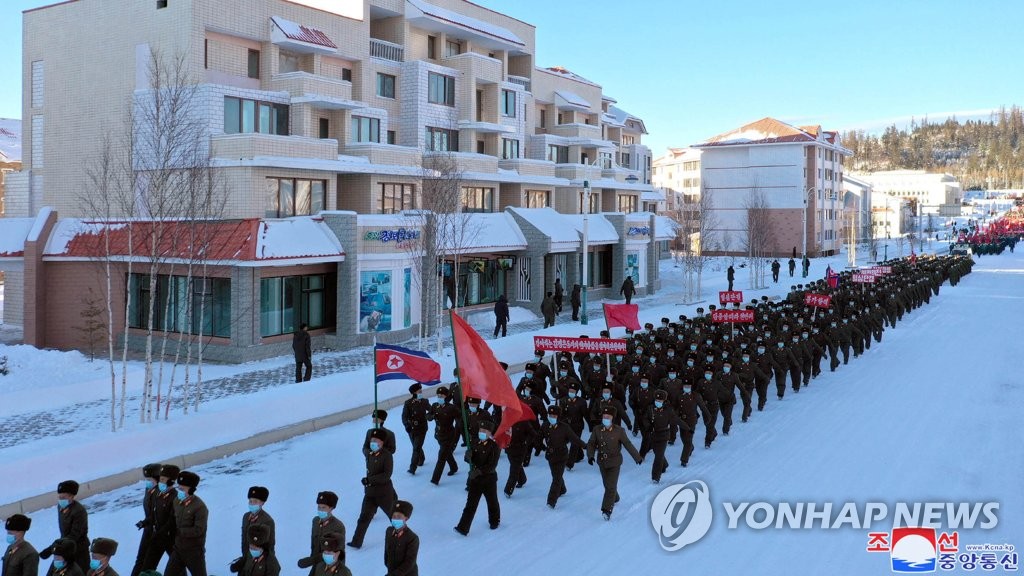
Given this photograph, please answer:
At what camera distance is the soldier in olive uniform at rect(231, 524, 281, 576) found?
291 inches

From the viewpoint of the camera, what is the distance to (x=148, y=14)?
27938mm

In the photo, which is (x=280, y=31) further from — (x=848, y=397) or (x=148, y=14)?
(x=848, y=397)

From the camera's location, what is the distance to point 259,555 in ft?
24.5

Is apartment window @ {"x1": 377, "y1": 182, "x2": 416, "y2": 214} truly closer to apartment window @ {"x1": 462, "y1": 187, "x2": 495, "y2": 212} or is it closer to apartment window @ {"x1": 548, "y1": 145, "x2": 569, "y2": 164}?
apartment window @ {"x1": 462, "y1": 187, "x2": 495, "y2": 212}

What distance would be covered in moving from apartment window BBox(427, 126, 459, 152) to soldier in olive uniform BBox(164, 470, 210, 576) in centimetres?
2757

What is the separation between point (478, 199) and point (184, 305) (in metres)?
14.7

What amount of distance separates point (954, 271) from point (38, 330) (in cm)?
4840

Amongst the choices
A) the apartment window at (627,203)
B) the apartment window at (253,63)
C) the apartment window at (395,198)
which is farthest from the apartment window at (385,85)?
the apartment window at (627,203)

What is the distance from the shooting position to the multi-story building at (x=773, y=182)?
77562 mm

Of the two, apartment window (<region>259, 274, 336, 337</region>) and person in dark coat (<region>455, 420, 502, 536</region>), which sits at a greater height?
apartment window (<region>259, 274, 336, 337</region>)

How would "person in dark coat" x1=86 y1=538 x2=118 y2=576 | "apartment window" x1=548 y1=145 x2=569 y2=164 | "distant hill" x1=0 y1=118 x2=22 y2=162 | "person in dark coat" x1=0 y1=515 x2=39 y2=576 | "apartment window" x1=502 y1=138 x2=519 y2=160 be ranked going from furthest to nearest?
"distant hill" x1=0 y1=118 x2=22 y2=162
"apartment window" x1=548 y1=145 x2=569 y2=164
"apartment window" x1=502 y1=138 x2=519 y2=160
"person in dark coat" x1=0 y1=515 x2=39 y2=576
"person in dark coat" x1=86 y1=538 x2=118 y2=576

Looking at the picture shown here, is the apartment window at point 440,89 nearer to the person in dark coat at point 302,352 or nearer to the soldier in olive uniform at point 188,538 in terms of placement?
the person in dark coat at point 302,352

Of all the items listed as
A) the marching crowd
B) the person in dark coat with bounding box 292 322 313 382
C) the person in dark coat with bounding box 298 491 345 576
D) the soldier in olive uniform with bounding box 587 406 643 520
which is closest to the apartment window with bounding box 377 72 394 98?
the person in dark coat with bounding box 292 322 313 382

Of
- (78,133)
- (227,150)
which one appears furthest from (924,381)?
(78,133)
